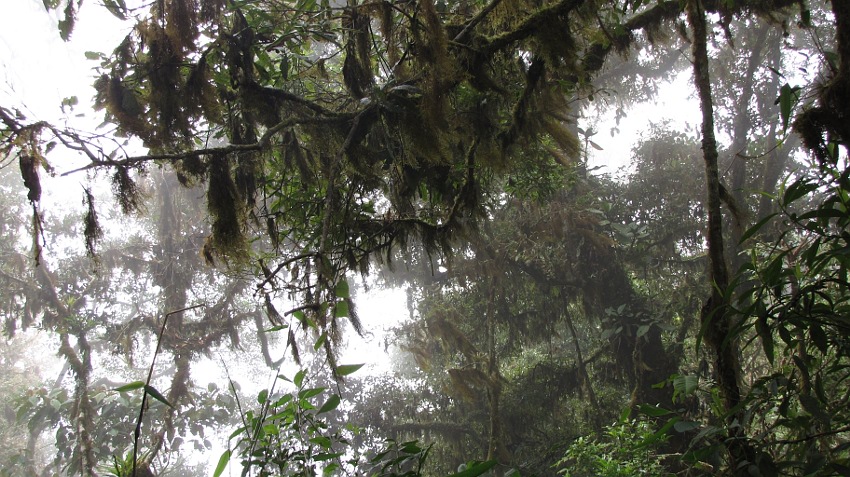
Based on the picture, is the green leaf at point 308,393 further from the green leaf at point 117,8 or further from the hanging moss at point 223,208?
the green leaf at point 117,8

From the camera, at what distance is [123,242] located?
13.6m

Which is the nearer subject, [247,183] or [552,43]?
[552,43]

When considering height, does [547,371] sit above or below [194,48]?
below

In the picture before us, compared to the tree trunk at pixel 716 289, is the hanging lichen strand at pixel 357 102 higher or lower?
higher

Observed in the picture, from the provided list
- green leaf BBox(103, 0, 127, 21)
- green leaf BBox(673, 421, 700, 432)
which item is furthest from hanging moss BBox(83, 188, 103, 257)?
green leaf BBox(673, 421, 700, 432)

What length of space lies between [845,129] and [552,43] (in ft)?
3.87

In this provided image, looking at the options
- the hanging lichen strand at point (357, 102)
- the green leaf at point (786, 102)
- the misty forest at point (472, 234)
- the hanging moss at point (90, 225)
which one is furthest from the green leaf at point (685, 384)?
the hanging moss at point (90, 225)

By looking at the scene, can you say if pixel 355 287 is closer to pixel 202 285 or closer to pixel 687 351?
pixel 202 285

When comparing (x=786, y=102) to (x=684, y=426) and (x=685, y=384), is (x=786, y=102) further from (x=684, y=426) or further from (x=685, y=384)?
(x=684, y=426)

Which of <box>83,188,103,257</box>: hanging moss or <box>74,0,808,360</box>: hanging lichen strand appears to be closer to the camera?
<box>83,188,103,257</box>: hanging moss

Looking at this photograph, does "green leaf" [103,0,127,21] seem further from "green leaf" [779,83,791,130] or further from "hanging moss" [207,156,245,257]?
"green leaf" [779,83,791,130]

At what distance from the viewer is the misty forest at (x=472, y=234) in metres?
1.73

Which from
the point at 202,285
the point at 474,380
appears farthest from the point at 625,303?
the point at 202,285

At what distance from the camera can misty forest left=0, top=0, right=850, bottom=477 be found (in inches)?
68.2
